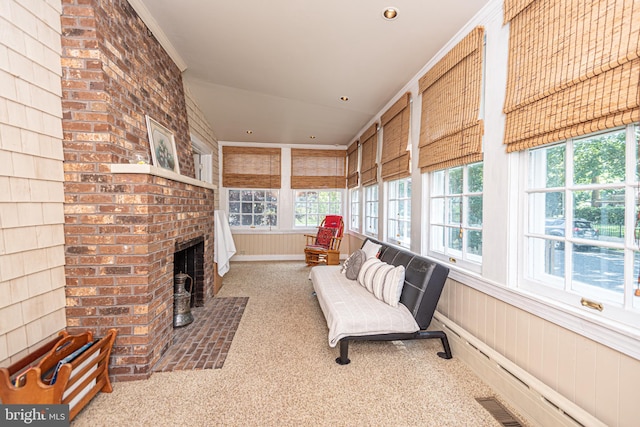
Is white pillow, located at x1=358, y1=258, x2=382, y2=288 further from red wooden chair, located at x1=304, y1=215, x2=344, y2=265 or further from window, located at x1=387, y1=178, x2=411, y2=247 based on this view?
red wooden chair, located at x1=304, y1=215, x2=344, y2=265

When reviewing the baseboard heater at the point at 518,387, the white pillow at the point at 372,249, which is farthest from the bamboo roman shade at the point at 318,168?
the baseboard heater at the point at 518,387

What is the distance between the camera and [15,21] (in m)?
1.59

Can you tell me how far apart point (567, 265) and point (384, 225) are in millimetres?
2763

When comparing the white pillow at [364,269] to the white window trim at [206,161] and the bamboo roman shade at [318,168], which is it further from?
the bamboo roman shade at [318,168]

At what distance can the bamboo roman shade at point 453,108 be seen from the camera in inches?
86.7

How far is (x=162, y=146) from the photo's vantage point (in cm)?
279

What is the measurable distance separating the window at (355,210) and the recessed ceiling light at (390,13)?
385 centimetres

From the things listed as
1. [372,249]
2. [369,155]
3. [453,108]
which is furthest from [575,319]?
[369,155]

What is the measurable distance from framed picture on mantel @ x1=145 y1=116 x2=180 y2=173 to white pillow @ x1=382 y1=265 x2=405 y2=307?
2.31 m

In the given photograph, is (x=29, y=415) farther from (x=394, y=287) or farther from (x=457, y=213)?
(x=457, y=213)

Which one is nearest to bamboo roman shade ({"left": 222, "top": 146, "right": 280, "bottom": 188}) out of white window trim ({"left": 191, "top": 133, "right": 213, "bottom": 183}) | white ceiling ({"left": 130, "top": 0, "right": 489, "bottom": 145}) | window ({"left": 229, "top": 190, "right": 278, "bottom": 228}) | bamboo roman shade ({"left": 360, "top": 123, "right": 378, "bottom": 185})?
window ({"left": 229, "top": 190, "right": 278, "bottom": 228})

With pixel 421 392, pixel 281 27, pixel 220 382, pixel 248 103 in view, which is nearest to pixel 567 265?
pixel 421 392

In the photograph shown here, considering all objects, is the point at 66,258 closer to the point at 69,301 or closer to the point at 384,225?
the point at 69,301

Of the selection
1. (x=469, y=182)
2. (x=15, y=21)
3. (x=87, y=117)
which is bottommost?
(x=469, y=182)
